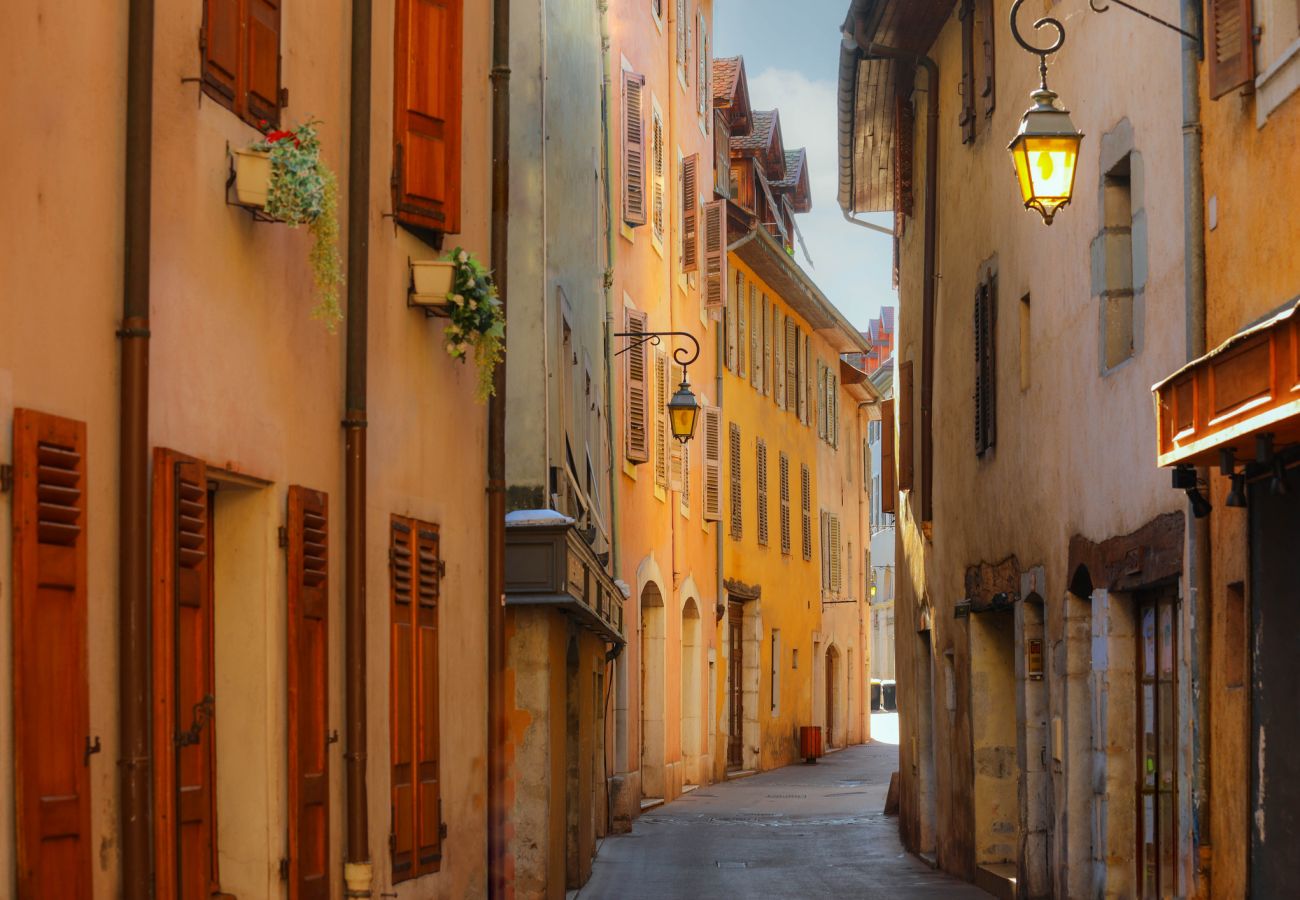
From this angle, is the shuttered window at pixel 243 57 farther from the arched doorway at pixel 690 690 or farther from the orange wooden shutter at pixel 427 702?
the arched doorway at pixel 690 690

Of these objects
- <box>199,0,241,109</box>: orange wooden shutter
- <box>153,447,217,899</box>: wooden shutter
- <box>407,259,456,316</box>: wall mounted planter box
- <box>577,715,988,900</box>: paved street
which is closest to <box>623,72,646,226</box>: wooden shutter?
<box>577,715,988,900</box>: paved street

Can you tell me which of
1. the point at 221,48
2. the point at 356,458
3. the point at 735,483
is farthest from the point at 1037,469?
the point at 735,483

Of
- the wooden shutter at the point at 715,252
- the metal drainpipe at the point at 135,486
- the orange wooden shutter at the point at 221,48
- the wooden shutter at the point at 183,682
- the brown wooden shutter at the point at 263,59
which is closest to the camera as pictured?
the metal drainpipe at the point at 135,486

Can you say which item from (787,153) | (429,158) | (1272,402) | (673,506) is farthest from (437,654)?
(787,153)

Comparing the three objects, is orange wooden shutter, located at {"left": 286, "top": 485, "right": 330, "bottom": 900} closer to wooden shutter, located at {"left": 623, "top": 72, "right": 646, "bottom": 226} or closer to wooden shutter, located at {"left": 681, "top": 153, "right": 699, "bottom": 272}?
wooden shutter, located at {"left": 623, "top": 72, "right": 646, "bottom": 226}

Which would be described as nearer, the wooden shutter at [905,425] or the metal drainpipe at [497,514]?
the metal drainpipe at [497,514]

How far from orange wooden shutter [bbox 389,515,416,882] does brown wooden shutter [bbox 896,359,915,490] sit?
11.8 meters

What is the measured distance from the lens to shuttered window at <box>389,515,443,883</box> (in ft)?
35.8

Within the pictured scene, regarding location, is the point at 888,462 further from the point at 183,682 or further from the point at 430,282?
the point at 183,682

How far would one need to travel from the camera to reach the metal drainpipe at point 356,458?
10.1 m

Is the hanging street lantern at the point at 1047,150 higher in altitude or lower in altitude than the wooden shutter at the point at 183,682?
higher

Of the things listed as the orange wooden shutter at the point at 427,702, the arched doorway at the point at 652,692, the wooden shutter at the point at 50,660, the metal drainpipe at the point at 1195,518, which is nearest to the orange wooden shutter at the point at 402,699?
the orange wooden shutter at the point at 427,702

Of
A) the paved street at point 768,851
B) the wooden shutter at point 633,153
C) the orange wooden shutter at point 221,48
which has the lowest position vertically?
the paved street at point 768,851

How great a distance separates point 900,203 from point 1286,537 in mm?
13577
